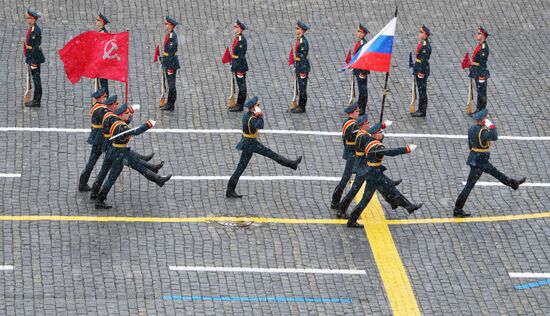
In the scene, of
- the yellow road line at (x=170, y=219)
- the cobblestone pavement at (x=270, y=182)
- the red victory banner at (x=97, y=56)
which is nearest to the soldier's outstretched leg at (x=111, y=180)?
the cobblestone pavement at (x=270, y=182)

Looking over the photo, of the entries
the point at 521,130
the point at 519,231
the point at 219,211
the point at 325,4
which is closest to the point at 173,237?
A: the point at 219,211

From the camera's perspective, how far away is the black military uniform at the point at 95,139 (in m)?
30.4

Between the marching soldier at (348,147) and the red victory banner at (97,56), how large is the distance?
4854 millimetres

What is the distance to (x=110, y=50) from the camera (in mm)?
31719

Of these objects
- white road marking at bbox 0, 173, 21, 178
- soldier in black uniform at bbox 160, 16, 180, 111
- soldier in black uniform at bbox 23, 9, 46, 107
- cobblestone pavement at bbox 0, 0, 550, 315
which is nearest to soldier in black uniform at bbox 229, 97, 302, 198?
cobblestone pavement at bbox 0, 0, 550, 315

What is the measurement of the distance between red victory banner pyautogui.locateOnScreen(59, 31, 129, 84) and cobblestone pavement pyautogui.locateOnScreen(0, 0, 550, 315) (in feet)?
6.46

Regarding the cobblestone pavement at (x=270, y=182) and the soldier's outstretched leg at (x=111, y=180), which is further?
the soldier's outstretched leg at (x=111, y=180)

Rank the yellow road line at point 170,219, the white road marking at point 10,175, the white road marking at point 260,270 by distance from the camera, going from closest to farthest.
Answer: the white road marking at point 260,270, the yellow road line at point 170,219, the white road marking at point 10,175

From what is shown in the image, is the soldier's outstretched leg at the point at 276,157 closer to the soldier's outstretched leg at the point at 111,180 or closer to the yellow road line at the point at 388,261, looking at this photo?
the yellow road line at the point at 388,261

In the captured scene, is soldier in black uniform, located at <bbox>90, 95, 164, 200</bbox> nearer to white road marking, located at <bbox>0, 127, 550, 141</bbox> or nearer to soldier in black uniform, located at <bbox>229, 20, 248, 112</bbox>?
white road marking, located at <bbox>0, 127, 550, 141</bbox>

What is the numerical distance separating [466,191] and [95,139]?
764 cm

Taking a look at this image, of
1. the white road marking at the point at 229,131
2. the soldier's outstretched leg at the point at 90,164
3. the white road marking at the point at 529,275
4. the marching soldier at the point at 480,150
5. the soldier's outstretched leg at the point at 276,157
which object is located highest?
the marching soldier at the point at 480,150

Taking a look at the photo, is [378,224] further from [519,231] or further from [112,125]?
[112,125]

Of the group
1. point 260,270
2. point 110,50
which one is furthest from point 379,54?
point 260,270
